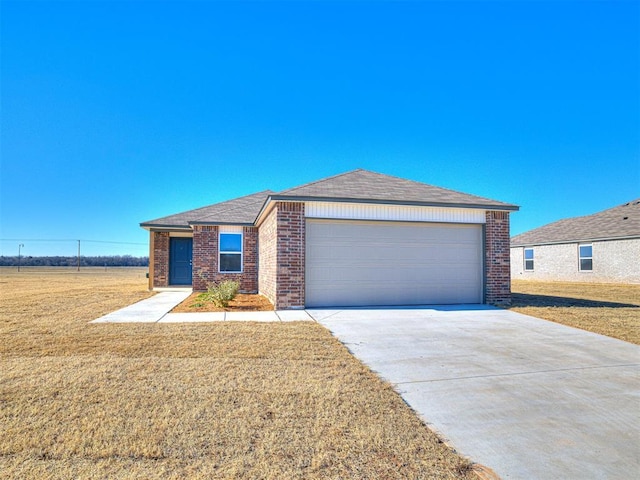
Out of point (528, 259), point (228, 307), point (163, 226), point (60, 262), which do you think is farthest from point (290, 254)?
point (60, 262)

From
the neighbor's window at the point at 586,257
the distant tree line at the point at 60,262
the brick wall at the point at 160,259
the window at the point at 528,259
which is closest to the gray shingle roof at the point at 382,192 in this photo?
the brick wall at the point at 160,259

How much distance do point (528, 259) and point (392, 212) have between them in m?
22.1

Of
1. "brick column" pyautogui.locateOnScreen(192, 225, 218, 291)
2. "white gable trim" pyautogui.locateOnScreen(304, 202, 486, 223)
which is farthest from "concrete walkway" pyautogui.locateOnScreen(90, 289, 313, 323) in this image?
"brick column" pyautogui.locateOnScreen(192, 225, 218, 291)

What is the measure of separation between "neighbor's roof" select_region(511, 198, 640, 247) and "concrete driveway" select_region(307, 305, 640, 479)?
60.1 feet

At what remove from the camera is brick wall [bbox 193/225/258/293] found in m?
15.0

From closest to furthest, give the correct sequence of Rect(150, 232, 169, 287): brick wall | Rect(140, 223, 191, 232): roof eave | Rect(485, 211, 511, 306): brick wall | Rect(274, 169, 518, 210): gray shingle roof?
1. Rect(274, 169, 518, 210): gray shingle roof
2. Rect(485, 211, 511, 306): brick wall
3. Rect(140, 223, 191, 232): roof eave
4. Rect(150, 232, 169, 287): brick wall

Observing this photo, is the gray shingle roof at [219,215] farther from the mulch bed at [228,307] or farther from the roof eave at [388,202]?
the roof eave at [388,202]

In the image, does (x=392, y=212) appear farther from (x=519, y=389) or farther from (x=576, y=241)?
(x=576, y=241)

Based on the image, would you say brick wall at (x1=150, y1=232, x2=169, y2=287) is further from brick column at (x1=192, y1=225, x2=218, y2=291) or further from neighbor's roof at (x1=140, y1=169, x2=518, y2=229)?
neighbor's roof at (x1=140, y1=169, x2=518, y2=229)

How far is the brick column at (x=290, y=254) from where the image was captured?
9.62 metres

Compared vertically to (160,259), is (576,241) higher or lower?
higher

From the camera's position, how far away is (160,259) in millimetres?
17531

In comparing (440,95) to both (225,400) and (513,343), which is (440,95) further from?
(225,400)

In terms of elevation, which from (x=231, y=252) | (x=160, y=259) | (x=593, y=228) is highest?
(x=593, y=228)
